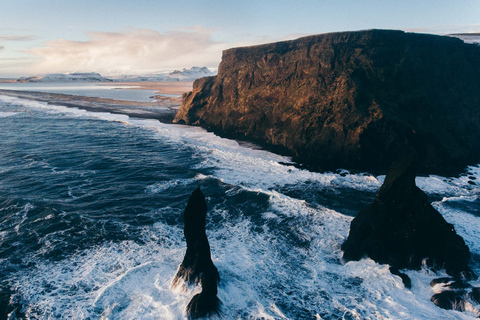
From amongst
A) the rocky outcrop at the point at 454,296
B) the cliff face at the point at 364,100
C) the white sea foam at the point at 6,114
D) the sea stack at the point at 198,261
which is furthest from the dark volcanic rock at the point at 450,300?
the white sea foam at the point at 6,114

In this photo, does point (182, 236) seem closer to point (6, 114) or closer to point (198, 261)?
point (198, 261)

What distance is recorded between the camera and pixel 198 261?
17156 mm

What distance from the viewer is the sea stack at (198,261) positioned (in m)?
15.8

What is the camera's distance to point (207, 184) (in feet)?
108

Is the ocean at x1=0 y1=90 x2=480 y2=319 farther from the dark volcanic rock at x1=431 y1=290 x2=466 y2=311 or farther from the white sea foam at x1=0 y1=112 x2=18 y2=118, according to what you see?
the white sea foam at x1=0 y1=112 x2=18 y2=118

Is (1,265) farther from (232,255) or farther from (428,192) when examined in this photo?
(428,192)

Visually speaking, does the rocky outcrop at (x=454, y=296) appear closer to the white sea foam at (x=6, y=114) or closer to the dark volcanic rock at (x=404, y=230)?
the dark volcanic rock at (x=404, y=230)

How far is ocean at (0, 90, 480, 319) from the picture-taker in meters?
16.4

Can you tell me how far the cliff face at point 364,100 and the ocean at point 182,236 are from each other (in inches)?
187

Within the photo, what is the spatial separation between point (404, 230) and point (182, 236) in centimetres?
1689

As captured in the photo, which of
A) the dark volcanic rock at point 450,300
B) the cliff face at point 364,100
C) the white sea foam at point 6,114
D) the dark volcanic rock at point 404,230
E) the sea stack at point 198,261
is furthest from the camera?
the white sea foam at point 6,114

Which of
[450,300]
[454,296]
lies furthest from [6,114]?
[454,296]

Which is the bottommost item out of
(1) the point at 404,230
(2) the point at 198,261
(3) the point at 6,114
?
(2) the point at 198,261

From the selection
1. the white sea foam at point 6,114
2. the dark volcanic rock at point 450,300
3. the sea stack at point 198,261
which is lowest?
the dark volcanic rock at point 450,300
